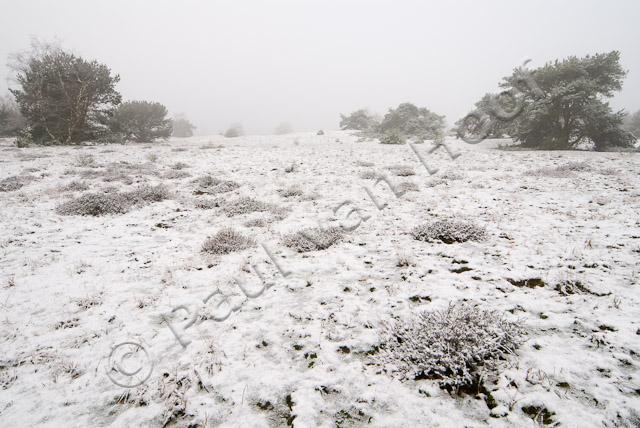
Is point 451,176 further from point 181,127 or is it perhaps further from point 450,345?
point 181,127

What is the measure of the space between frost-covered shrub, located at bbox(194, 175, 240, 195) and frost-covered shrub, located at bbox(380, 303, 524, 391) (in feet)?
26.7

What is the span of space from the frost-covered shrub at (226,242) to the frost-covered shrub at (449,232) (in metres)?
3.58

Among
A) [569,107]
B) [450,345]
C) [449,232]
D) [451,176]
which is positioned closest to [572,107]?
[569,107]

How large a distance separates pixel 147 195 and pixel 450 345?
30.1ft

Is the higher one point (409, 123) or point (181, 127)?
point (181, 127)

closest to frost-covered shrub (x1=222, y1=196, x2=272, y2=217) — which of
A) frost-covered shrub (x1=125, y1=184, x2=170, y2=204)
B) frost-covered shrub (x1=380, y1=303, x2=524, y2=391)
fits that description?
frost-covered shrub (x1=125, y1=184, x2=170, y2=204)

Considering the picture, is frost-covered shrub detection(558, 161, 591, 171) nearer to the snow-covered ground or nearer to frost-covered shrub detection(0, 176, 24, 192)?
the snow-covered ground

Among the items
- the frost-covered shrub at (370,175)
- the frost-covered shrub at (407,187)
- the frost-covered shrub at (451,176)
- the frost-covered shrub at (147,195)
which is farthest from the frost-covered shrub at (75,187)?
the frost-covered shrub at (451,176)

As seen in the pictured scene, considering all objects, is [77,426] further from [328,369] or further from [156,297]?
[328,369]

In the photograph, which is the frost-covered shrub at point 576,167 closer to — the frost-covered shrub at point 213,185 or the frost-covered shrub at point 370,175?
the frost-covered shrub at point 370,175

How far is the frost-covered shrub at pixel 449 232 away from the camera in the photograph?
635 centimetres

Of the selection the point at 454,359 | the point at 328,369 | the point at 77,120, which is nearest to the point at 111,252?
the point at 328,369

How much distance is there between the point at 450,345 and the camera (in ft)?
11.1

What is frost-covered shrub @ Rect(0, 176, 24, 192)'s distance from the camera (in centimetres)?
976
